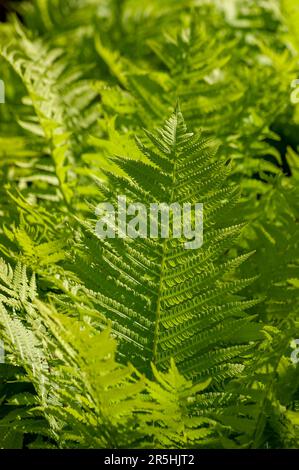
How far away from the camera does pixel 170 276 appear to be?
3.00 ft

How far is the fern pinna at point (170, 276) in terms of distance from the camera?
35.4 inches

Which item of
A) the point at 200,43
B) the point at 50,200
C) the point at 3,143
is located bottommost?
the point at 50,200

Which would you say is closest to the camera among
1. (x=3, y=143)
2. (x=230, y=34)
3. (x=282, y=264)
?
(x=282, y=264)

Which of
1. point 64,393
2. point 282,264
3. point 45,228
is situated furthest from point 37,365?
point 282,264

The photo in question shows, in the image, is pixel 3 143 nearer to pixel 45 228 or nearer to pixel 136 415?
pixel 45 228

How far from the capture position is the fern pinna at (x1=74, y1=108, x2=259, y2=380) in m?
0.90

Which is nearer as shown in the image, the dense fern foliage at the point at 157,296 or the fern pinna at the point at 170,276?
the dense fern foliage at the point at 157,296

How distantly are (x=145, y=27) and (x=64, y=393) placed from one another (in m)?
1.53

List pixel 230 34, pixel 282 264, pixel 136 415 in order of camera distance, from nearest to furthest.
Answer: pixel 136 415, pixel 282 264, pixel 230 34

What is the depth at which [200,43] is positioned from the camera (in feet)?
4.70

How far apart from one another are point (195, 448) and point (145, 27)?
1.57 metres

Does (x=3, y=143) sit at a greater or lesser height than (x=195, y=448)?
greater

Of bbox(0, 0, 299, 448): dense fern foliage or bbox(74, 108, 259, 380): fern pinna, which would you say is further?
bbox(74, 108, 259, 380): fern pinna
